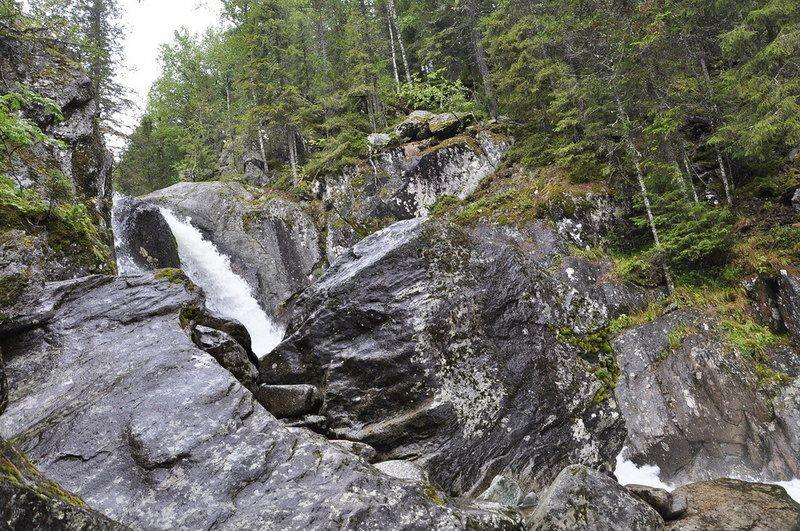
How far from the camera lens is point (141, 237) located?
1546 cm

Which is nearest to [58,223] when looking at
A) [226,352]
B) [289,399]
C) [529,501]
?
[226,352]

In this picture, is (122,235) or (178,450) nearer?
(178,450)

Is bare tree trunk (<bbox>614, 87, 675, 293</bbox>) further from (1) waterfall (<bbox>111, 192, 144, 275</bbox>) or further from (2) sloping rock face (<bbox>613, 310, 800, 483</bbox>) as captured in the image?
(1) waterfall (<bbox>111, 192, 144, 275</bbox>)

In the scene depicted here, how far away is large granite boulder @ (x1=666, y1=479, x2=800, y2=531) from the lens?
5.55 metres

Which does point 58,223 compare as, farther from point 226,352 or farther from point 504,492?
point 504,492

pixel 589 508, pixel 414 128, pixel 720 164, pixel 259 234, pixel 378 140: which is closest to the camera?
pixel 589 508

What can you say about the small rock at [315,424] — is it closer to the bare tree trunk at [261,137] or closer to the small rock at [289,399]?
the small rock at [289,399]

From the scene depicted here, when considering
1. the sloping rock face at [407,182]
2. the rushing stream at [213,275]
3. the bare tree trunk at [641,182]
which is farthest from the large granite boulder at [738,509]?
the sloping rock face at [407,182]

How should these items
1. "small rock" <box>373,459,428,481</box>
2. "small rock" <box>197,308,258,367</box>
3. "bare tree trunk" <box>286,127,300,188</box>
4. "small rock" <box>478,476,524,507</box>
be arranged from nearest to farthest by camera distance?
"small rock" <box>373,459,428,481</box> → "small rock" <box>478,476,524,507</box> → "small rock" <box>197,308,258,367</box> → "bare tree trunk" <box>286,127,300,188</box>

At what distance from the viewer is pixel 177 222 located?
18703 millimetres

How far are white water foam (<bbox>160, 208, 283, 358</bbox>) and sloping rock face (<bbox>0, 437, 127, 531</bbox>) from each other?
1384 centimetres

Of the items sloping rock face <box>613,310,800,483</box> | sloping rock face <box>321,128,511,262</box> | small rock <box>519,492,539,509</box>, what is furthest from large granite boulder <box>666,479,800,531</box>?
sloping rock face <box>321,128,511,262</box>

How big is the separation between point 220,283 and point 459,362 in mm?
13919

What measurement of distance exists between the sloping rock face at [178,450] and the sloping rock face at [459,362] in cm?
219
